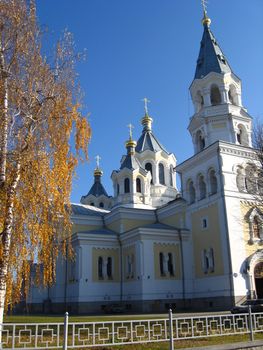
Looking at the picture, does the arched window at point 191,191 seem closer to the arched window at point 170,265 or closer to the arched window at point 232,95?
the arched window at point 170,265

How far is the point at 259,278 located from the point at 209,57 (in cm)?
1653

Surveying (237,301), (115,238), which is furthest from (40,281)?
(115,238)

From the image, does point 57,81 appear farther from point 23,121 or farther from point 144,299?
point 144,299

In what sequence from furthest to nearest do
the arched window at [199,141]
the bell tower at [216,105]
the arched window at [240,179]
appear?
1. the arched window at [199,141]
2. the bell tower at [216,105]
3. the arched window at [240,179]

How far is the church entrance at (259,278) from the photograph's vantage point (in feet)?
77.5

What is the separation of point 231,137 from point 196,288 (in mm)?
10483

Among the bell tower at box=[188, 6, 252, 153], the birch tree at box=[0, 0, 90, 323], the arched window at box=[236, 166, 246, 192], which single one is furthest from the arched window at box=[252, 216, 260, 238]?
the birch tree at box=[0, 0, 90, 323]

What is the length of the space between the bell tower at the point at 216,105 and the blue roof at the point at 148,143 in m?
10.5

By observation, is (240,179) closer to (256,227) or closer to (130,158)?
(256,227)

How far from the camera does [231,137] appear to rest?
2689 centimetres

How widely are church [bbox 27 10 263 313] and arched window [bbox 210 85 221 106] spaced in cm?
7

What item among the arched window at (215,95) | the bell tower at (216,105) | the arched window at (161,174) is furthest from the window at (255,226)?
the arched window at (161,174)

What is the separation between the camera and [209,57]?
98.1 ft

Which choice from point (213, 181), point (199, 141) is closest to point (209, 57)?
point (199, 141)
